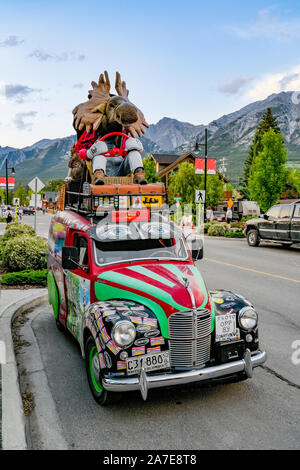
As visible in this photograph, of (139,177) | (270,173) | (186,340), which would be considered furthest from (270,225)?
(186,340)

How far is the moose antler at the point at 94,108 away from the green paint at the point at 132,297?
15.0 feet

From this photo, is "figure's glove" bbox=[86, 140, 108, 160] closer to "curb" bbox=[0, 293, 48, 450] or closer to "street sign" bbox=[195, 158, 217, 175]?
"curb" bbox=[0, 293, 48, 450]

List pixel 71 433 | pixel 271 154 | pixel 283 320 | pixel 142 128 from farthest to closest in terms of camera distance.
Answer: pixel 271 154
pixel 142 128
pixel 283 320
pixel 71 433

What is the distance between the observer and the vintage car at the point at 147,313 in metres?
4.05

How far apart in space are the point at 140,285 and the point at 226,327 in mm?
1038

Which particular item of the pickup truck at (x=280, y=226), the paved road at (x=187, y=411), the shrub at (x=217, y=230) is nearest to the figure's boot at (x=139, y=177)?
the paved road at (x=187, y=411)

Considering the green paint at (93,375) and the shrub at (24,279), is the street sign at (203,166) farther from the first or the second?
the green paint at (93,375)

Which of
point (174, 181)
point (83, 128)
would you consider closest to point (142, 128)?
point (83, 128)

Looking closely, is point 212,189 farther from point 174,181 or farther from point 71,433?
point 71,433

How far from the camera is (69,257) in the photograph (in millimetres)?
5246

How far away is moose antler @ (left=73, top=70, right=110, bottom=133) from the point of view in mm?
8469

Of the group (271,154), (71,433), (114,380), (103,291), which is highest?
(271,154)

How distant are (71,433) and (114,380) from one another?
62 cm
